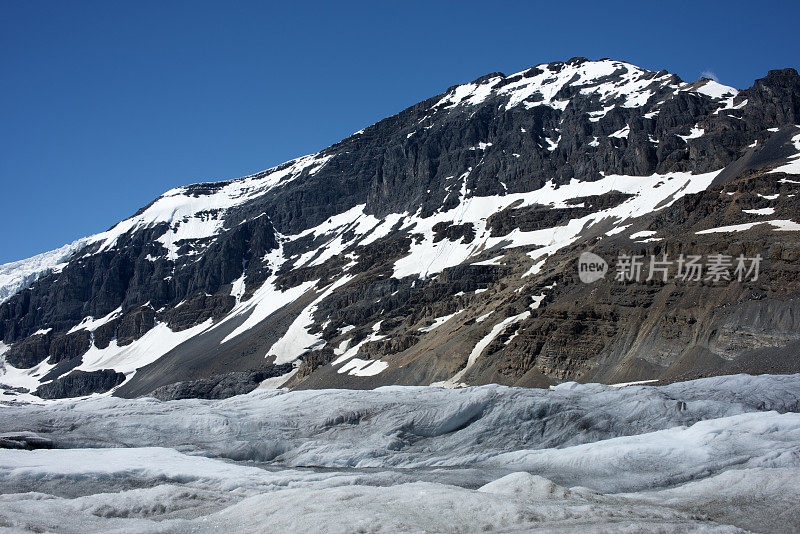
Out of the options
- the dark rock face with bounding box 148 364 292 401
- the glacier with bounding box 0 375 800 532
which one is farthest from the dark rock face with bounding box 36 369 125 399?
the glacier with bounding box 0 375 800 532

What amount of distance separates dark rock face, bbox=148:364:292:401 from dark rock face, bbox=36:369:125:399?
38.7m

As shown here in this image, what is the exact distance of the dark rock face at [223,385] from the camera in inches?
4564

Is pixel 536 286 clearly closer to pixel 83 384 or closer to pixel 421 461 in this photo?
pixel 421 461

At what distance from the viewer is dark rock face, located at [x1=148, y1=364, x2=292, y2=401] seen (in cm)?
11594

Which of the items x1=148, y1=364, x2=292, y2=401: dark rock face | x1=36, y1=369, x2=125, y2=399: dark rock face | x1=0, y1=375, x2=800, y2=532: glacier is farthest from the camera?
x1=36, y1=369, x2=125, y2=399: dark rock face

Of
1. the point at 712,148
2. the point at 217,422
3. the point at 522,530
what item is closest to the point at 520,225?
the point at 712,148

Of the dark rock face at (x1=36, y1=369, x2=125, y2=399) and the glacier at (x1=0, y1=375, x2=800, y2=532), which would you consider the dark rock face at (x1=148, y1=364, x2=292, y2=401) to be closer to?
the dark rock face at (x1=36, y1=369, x2=125, y2=399)

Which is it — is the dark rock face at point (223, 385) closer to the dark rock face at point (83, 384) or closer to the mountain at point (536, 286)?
the mountain at point (536, 286)

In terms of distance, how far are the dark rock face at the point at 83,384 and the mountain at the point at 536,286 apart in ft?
1.95

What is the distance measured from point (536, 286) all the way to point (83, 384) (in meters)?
121

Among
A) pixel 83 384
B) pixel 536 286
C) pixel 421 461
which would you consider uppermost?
pixel 536 286

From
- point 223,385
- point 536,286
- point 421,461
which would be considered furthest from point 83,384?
point 421,461

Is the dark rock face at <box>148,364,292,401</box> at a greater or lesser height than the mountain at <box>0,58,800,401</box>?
lesser

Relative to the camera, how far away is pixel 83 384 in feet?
510
